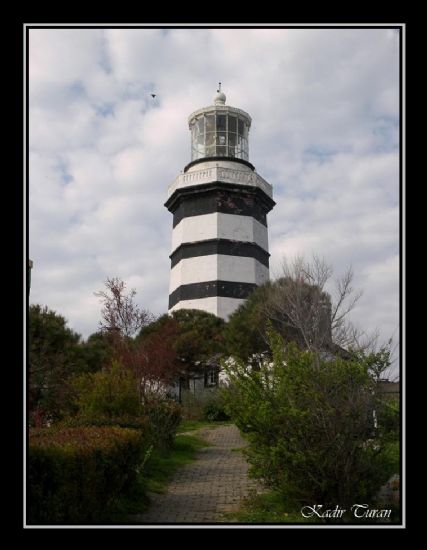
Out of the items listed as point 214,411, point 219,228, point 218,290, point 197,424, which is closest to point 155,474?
point 197,424

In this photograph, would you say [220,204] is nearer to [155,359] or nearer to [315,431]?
[155,359]

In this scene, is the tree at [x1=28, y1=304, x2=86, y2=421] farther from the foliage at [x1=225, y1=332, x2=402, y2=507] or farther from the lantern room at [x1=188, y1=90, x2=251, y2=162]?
the lantern room at [x1=188, y1=90, x2=251, y2=162]

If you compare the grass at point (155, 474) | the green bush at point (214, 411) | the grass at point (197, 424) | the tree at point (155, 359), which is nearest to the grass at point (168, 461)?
the grass at point (155, 474)

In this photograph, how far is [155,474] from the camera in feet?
37.8

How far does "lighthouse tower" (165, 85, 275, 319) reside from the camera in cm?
3055

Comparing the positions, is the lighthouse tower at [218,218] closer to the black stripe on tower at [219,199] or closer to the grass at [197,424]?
the black stripe on tower at [219,199]

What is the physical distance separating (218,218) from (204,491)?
72.3ft

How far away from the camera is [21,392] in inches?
183

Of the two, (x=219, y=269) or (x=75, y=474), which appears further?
(x=219, y=269)

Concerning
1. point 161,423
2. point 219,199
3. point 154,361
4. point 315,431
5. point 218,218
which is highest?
point 219,199

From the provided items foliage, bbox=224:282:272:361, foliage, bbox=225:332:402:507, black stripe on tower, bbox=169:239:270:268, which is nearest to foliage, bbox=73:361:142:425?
foliage, bbox=225:332:402:507

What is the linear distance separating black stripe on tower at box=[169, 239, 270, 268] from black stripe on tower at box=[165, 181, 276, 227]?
168 centimetres

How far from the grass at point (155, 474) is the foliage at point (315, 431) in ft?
6.06

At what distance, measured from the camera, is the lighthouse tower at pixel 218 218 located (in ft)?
100
